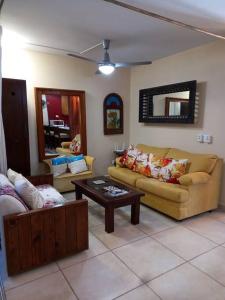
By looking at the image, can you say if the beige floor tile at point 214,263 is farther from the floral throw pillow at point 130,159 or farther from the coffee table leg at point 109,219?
the floral throw pillow at point 130,159

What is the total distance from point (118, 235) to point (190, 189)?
1.15 m

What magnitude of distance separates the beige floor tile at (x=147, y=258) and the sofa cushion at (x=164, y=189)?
2.21 feet

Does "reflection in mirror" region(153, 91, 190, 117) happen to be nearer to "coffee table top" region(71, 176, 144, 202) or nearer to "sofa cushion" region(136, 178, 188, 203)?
"sofa cushion" region(136, 178, 188, 203)

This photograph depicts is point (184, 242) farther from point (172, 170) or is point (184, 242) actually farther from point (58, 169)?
point (58, 169)

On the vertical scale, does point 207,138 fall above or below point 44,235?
above

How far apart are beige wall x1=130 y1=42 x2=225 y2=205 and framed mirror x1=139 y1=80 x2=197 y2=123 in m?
0.14

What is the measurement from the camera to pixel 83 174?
4.14 meters

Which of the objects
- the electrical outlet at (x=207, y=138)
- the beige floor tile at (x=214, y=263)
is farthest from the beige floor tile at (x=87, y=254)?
the electrical outlet at (x=207, y=138)

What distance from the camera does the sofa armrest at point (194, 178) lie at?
2.90 meters

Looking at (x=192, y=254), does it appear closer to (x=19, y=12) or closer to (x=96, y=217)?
(x=96, y=217)

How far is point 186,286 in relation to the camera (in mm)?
1862

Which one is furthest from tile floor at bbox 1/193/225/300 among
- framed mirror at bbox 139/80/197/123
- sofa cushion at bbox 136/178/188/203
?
framed mirror at bbox 139/80/197/123

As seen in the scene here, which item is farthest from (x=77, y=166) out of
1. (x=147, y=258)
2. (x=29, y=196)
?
(x=147, y=258)

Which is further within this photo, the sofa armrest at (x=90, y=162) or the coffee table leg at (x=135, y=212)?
the sofa armrest at (x=90, y=162)
